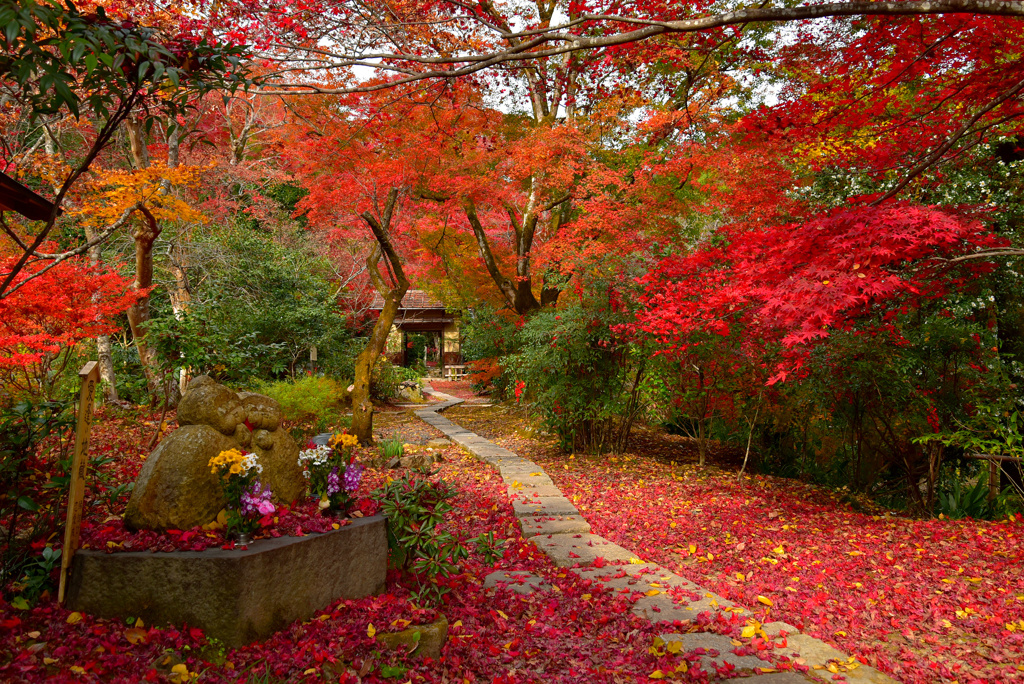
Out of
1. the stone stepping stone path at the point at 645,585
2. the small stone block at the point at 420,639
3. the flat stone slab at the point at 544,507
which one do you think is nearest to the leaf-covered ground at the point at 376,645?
the small stone block at the point at 420,639

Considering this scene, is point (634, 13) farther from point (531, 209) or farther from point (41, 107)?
point (531, 209)

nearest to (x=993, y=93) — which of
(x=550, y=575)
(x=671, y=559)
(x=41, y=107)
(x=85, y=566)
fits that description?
(x=671, y=559)

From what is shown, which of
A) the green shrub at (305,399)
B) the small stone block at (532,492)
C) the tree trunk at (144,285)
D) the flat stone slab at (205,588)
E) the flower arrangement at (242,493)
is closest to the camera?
the flat stone slab at (205,588)

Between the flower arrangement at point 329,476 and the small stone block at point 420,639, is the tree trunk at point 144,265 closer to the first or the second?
the flower arrangement at point 329,476

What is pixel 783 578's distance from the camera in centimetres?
482

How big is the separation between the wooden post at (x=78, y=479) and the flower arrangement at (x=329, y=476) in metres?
1.16

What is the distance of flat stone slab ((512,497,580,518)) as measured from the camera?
20.4 ft

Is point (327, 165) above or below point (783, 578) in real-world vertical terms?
above

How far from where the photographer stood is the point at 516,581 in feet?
14.9

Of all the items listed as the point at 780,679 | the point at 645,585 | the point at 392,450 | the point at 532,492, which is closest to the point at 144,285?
the point at 392,450

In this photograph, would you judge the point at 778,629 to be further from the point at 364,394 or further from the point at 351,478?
the point at 364,394

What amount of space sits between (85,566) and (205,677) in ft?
3.07

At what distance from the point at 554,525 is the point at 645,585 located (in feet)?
5.14

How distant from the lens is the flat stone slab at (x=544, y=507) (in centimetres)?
623
